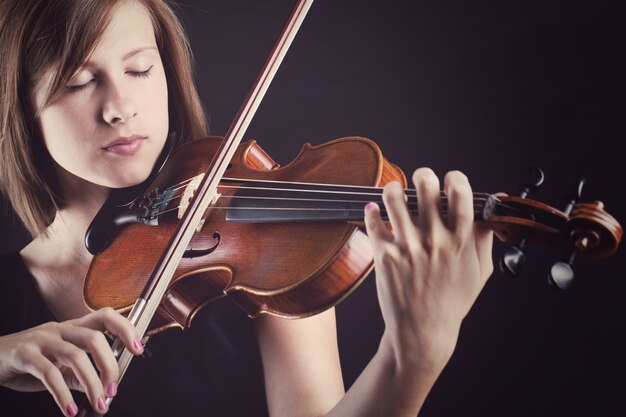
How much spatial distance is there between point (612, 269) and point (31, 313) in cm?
119

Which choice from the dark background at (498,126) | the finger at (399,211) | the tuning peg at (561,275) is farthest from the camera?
the dark background at (498,126)

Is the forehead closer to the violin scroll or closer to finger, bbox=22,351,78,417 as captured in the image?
finger, bbox=22,351,78,417

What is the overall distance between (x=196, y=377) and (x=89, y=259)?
368 mm

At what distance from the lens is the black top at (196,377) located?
1092 millimetres

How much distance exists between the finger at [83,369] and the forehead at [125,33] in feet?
2.03

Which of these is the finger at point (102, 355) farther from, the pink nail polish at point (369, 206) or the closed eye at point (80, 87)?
the closed eye at point (80, 87)

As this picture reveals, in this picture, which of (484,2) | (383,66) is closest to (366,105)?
(383,66)

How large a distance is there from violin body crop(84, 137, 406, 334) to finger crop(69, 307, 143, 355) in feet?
0.31

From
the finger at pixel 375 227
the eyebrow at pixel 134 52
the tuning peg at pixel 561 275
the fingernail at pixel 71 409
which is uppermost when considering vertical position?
the tuning peg at pixel 561 275

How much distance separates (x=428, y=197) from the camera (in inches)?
27.4

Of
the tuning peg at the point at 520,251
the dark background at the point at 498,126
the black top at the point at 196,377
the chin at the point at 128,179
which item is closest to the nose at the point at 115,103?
the chin at the point at 128,179

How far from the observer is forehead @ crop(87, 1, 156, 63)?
114cm

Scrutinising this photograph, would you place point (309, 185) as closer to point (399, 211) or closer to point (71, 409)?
point (399, 211)

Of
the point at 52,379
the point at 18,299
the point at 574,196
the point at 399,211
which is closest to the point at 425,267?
the point at 399,211
